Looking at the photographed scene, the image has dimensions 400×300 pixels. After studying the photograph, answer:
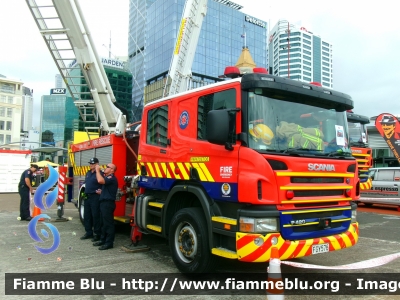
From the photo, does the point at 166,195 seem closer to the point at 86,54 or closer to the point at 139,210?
the point at 139,210

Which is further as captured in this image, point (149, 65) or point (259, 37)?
point (259, 37)

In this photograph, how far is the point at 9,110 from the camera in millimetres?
89312

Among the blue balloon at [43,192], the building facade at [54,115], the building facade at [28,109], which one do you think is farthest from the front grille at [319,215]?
the building facade at [28,109]

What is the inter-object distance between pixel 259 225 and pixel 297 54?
80.1 ft

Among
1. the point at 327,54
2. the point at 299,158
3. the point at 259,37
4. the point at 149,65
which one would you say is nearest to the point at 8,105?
the point at 149,65

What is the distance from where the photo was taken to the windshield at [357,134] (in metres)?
9.77

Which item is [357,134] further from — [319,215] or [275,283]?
[275,283]

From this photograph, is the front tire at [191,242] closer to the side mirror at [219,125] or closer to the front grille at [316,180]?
the side mirror at [219,125]

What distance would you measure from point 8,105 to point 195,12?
94792mm

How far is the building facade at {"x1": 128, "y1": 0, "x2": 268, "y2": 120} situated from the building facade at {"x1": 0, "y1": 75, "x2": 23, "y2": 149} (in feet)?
130

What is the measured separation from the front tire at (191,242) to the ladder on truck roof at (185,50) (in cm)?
477

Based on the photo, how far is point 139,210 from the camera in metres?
5.95

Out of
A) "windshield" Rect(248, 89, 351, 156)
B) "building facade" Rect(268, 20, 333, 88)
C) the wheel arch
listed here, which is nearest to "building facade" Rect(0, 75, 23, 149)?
"building facade" Rect(268, 20, 333, 88)

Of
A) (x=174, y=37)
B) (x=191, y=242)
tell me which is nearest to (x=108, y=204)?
(x=191, y=242)
